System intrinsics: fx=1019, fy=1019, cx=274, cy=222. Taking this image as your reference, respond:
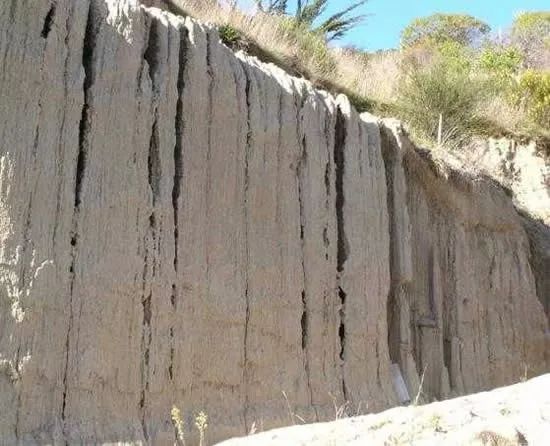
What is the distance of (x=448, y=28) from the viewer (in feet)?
125

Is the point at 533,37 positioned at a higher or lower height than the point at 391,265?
higher

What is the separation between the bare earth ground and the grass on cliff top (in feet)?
25.4

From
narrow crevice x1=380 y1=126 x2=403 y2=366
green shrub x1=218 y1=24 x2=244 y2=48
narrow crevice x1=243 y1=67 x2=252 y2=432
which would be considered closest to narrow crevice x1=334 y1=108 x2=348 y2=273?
narrow crevice x1=380 y1=126 x2=403 y2=366

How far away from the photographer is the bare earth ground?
4035mm

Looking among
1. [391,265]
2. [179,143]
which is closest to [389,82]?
[391,265]

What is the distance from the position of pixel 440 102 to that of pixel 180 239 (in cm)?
1014

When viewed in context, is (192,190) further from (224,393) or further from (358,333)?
(358,333)

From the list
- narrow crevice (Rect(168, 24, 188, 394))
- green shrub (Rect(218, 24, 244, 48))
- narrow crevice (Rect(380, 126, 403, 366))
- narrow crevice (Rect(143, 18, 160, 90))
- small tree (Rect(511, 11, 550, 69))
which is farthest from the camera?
small tree (Rect(511, 11, 550, 69))

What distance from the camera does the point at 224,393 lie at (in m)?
6.81

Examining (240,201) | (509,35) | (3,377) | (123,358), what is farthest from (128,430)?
(509,35)

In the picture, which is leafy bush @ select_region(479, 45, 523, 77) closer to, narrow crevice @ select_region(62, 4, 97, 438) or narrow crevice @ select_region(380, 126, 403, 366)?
narrow crevice @ select_region(380, 126, 403, 366)

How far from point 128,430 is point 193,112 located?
2.37 metres

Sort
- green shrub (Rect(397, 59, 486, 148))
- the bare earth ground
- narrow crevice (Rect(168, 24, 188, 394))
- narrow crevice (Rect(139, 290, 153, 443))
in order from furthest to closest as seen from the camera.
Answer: green shrub (Rect(397, 59, 486, 148)) < narrow crevice (Rect(168, 24, 188, 394)) < narrow crevice (Rect(139, 290, 153, 443)) < the bare earth ground

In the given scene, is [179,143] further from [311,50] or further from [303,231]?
[311,50]
